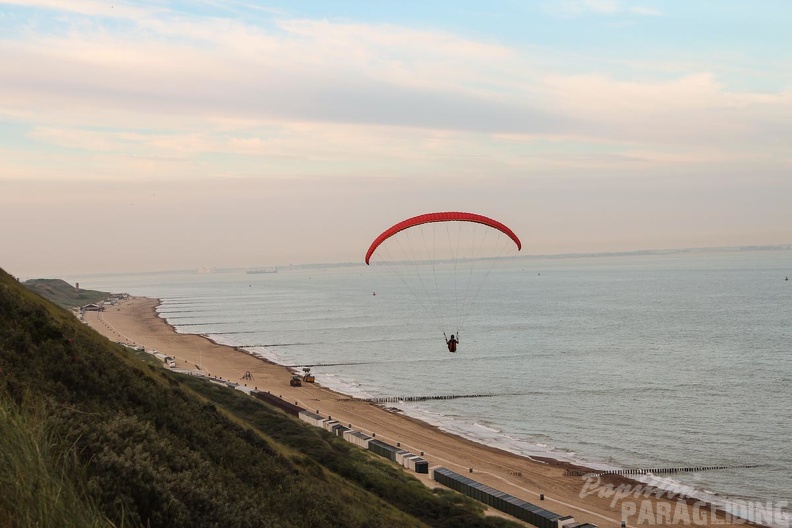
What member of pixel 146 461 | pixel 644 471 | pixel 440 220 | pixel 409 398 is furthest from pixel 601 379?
pixel 146 461

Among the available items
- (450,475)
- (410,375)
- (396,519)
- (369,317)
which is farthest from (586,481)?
(369,317)

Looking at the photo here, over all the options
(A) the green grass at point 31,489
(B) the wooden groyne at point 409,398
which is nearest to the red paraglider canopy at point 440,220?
(A) the green grass at point 31,489

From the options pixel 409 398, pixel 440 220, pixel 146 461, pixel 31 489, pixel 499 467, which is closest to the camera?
pixel 31 489


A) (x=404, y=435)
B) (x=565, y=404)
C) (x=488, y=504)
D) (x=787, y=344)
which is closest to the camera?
(x=488, y=504)

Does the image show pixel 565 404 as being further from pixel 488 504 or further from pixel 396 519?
pixel 396 519

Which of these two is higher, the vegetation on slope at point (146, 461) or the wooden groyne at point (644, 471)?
the vegetation on slope at point (146, 461)

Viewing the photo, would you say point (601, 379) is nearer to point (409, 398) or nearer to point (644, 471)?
point (409, 398)

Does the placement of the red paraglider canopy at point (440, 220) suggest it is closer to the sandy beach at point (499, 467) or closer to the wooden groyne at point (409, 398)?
the sandy beach at point (499, 467)

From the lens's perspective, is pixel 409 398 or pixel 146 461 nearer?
pixel 146 461
